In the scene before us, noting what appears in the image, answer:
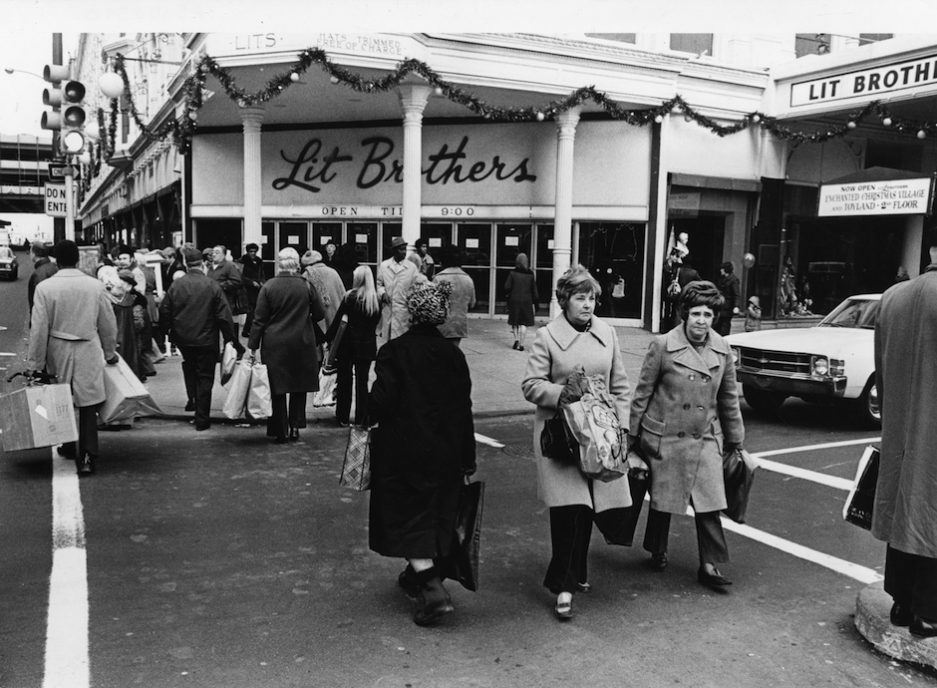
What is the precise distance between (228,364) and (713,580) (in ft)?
19.5

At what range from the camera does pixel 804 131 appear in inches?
802

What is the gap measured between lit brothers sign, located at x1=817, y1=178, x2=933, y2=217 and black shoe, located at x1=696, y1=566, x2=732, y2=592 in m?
13.4

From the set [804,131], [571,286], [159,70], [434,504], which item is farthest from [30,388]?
[159,70]

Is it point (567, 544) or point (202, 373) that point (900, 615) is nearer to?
point (567, 544)

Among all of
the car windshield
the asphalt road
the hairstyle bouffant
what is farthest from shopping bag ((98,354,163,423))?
the car windshield

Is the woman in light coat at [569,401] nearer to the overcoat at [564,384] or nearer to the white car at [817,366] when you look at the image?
the overcoat at [564,384]

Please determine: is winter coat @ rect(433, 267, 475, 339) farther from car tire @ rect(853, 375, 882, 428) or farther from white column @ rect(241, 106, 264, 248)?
white column @ rect(241, 106, 264, 248)

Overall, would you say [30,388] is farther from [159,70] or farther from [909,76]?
[159,70]

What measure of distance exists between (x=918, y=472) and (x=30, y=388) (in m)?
6.39

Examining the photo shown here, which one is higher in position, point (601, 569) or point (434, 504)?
point (434, 504)

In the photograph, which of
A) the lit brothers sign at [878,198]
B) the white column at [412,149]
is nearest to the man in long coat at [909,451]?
the white column at [412,149]

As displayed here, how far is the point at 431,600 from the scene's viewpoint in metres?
4.48

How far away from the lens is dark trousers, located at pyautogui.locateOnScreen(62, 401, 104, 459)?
24.2 ft

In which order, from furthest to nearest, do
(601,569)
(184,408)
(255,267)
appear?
(255,267), (184,408), (601,569)
